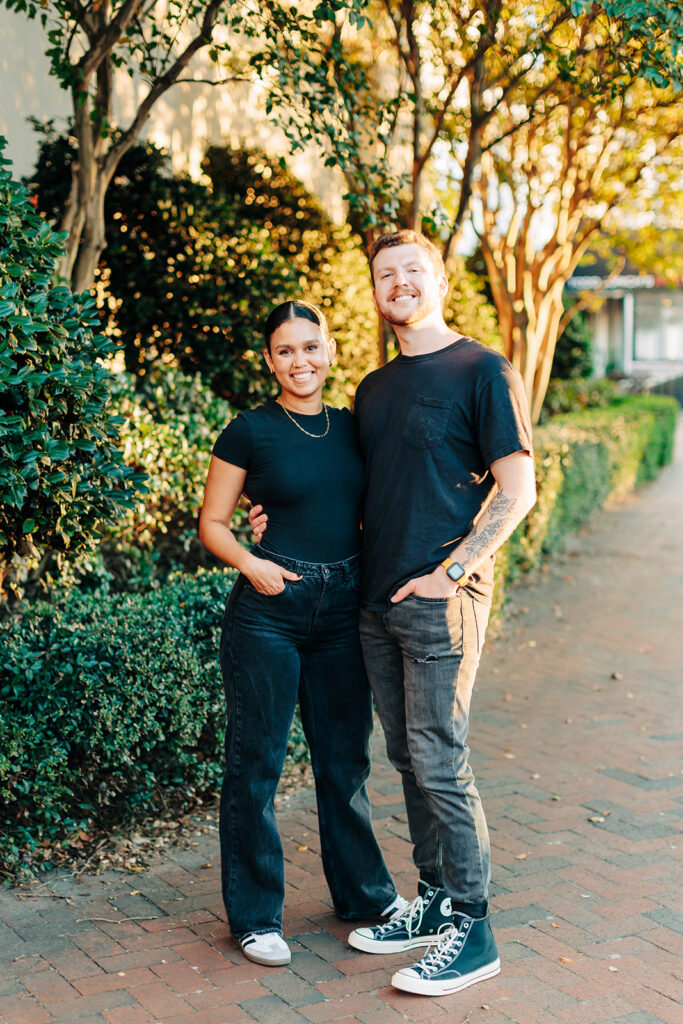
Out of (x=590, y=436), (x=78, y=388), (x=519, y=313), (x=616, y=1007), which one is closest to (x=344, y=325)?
(x=519, y=313)

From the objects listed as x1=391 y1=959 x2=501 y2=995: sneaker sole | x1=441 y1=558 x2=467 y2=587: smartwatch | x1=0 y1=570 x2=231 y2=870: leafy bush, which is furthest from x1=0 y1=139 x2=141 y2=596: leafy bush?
x1=391 y1=959 x2=501 y2=995: sneaker sole

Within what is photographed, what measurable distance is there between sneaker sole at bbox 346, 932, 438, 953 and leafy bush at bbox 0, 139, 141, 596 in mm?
1687

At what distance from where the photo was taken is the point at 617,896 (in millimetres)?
3645

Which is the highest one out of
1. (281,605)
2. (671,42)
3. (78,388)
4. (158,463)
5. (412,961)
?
(671,42)

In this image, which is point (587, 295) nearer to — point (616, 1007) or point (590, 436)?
point (590, 436)

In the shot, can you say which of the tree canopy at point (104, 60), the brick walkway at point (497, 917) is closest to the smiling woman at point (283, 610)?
the brick walkway at point (497, 917)

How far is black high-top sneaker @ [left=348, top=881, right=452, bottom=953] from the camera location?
3.28 m

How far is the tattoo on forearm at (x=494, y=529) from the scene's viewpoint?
119 inches

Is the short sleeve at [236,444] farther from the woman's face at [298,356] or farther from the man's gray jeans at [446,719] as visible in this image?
the man's gray jeans at [446,719]

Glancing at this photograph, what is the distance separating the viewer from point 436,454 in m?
3.08

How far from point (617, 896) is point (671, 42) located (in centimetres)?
337

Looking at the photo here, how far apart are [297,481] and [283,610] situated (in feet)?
1.29

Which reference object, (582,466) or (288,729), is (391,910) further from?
(582,466)

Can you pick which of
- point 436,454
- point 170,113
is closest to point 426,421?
point 436,454
